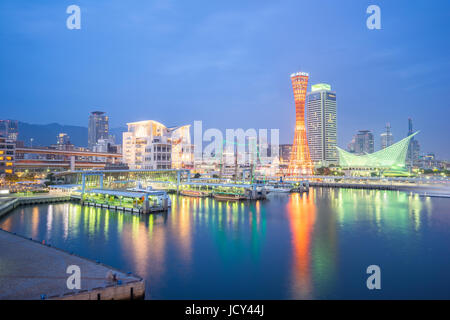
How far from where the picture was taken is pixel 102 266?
25.0 ft

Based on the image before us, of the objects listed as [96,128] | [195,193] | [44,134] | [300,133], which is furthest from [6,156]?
[44,134]

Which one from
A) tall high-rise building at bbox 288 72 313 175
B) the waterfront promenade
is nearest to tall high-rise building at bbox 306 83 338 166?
tall high-rise building at bbox 288 72 313 175

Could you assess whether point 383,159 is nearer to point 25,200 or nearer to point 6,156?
point 25,200

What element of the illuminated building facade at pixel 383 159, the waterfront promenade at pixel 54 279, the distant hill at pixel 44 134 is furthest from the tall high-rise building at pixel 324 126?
the distant hill at pixel 44 134

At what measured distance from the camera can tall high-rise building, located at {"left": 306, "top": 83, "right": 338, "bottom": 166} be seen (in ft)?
295

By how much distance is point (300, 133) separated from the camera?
45.9 m

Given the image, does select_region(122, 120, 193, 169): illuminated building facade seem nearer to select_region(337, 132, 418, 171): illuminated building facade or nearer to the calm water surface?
the calm water surface

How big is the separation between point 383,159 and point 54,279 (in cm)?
6054

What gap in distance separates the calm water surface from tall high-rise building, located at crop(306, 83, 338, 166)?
234ft

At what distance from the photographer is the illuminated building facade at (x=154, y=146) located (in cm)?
3959

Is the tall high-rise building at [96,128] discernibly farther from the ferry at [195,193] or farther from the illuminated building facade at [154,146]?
the ferry at [195,193]

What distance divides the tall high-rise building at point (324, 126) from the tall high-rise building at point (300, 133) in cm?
4146
